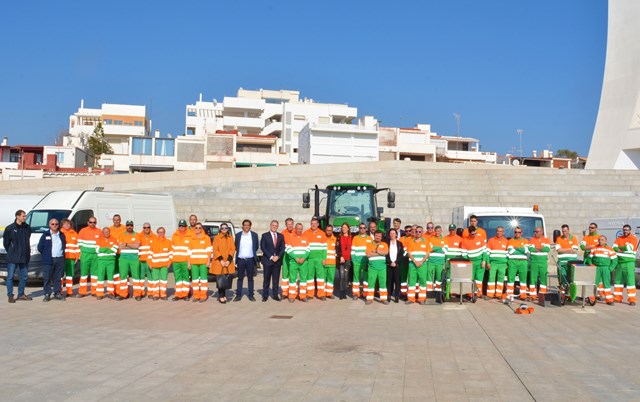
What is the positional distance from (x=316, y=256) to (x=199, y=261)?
2423 mm

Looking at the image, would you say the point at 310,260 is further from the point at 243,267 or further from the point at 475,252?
the point at 475,252

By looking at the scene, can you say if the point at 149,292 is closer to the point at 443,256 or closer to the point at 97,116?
the point at 443,256

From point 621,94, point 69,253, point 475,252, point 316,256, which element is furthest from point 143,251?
point 621,94

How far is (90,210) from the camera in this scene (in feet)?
58.3

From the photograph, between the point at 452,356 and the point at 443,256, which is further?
the point at 443,256

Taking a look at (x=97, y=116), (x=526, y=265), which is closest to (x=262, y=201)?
(x=526, y=265)

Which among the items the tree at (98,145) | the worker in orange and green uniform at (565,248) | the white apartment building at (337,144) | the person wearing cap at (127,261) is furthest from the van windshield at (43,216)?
the tree at (98,145)

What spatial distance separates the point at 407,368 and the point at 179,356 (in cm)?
277

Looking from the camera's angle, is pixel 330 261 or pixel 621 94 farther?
pixel 621 94

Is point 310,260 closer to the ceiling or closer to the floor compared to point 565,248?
closer to the floor

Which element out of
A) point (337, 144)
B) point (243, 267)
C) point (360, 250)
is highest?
point (337, 144)

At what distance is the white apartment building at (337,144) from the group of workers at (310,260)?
41.6 m

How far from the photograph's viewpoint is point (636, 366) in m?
7.80

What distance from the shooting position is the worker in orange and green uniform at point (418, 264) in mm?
13359
